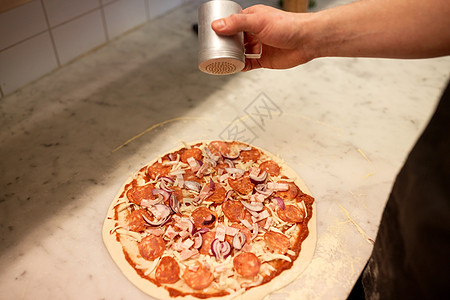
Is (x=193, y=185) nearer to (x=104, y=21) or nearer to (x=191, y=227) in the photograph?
(x=191, y=227)

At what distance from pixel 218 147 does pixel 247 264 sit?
0.51 metres

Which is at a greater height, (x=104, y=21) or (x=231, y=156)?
(x=104, y=21)

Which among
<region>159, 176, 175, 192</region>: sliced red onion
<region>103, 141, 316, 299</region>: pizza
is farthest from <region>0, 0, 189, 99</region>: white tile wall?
<region>159, 176, 175, 192</region>: sliced red onion

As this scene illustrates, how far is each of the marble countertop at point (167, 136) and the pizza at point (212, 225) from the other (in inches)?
2.4

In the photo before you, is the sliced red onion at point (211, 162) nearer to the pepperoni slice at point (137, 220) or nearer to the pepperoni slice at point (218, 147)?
the pepperoni slice at point (218, 147)

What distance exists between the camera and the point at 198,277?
1.00m

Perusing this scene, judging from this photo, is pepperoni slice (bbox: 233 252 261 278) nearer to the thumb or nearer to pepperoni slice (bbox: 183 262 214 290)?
pepperoni slice (bbox: 183 262 214 290)

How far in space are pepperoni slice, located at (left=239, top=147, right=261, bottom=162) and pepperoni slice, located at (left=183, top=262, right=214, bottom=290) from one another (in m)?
0.48

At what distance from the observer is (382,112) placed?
1.71 metres

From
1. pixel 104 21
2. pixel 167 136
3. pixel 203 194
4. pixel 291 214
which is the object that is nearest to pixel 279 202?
pixel 291 214

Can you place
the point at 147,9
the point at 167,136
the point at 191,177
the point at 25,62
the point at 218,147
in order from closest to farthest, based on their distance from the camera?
1. the point at 191,177
2. the point at 218,147
3. the point at 167,136
4. the point at 25,62
5. the point at 147,9

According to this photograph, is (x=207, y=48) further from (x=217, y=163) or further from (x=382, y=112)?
(x=382, y=112)

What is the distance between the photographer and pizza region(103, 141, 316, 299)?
1.01m

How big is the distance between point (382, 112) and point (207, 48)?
1108 mm
